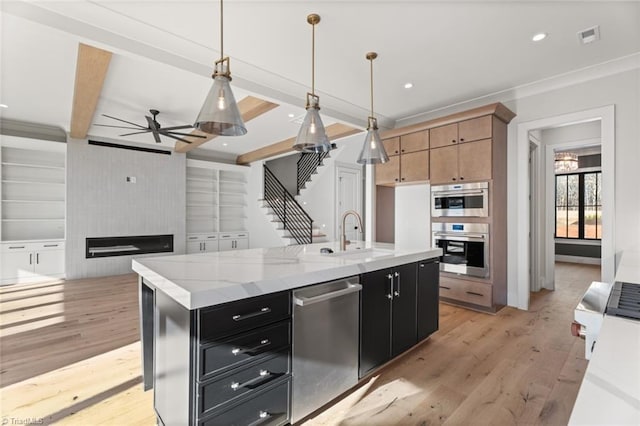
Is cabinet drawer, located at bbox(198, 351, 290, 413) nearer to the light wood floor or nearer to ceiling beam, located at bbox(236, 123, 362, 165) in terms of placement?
the light wood floor

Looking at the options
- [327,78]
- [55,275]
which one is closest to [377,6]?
[327,78]

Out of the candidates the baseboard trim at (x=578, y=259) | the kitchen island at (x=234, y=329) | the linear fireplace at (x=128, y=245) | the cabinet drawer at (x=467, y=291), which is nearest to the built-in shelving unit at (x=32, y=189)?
the linear fireplace at (x=128, y=245)

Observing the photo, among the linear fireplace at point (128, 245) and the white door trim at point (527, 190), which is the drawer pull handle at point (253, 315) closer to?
the white door trim at point (527, 190)

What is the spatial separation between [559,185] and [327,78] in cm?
791

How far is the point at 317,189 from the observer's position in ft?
26.5

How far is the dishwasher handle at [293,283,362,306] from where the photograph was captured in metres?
1.67

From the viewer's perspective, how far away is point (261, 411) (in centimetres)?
153

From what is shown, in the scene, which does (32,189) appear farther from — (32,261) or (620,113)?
(620,113)

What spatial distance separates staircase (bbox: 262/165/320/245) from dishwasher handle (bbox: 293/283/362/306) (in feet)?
17.0

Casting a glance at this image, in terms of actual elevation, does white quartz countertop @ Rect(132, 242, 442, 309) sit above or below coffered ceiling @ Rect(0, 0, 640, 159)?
below

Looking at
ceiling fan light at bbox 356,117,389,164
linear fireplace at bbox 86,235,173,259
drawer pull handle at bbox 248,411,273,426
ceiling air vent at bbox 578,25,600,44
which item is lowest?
drawer pull handle at bbox 248,411,273,426

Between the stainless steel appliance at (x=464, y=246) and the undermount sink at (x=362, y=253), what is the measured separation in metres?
1.72

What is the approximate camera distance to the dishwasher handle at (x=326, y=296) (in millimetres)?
1672

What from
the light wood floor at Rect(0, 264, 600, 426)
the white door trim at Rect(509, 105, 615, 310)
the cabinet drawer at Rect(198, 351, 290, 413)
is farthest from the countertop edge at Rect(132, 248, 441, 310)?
the white door trim at Rect(509, 105, 615, 310)
